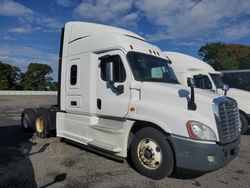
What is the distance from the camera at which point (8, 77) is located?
48.7 metres

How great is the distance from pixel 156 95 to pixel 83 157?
246cm

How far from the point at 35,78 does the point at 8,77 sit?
454cm

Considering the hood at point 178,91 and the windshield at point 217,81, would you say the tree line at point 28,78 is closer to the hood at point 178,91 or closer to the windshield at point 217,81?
the windshield at point 217,81

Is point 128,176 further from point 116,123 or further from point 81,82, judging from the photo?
point 81,82

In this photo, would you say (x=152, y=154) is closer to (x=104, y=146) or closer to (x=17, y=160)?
(x=104, y=146)

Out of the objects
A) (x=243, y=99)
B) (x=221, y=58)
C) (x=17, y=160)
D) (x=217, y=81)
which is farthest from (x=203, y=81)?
(x=221, y=58)

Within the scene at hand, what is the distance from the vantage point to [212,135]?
4.64 meters

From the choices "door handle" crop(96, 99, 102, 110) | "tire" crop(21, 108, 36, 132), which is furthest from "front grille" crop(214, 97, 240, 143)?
"tire" crop(21, 108, 36, 132)

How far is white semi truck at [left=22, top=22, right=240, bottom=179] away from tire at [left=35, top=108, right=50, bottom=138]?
0.05 m

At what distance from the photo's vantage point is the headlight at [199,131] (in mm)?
4633

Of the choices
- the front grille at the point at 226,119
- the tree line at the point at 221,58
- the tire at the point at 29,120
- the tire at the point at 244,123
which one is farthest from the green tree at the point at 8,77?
the front grille at the point at 226,119

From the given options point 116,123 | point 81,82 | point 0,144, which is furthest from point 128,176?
point 0,144

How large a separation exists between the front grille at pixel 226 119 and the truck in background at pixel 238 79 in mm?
7128

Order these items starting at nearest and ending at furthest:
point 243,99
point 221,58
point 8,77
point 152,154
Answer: point 152,154
point 243,99
point 221,58
point 8,77
